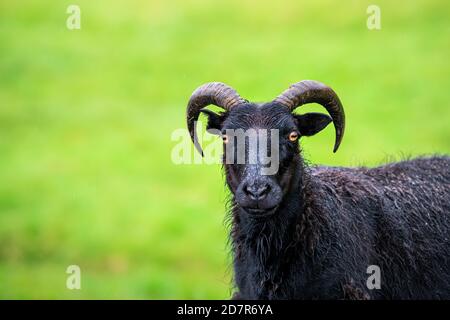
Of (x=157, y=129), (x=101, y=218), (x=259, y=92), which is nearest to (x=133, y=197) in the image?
A: (x=101, y=218)

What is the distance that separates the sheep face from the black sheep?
0.02 m

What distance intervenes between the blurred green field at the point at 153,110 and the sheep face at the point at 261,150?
13.5 metres

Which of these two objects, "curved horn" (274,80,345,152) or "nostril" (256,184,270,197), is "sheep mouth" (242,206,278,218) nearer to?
"nostril" (256,184,270,197)

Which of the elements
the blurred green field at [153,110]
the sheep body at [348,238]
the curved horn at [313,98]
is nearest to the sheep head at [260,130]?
the curved horn at [313,98]

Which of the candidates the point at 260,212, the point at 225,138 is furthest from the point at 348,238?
the point at 225,138

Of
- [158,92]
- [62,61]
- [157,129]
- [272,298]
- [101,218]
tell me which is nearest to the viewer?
[272,298]

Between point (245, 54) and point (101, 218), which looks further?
point (245, 54)

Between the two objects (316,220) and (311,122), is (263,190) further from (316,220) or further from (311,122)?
(311,122)

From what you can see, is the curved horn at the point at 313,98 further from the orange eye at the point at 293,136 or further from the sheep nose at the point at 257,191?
the sheep nose at the point at 257,191

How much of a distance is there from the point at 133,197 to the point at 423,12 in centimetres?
2466

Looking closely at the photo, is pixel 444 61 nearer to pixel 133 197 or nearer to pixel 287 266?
pixel 133 197

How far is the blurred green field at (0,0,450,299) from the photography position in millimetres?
35875

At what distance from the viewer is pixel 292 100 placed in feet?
50.9

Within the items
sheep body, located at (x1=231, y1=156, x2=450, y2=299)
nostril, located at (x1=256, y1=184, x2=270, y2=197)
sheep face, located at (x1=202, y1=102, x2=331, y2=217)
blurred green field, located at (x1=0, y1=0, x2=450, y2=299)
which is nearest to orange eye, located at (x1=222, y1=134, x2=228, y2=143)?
sheep face, located at (x1=202, y1=102, x2=331, y2=217)
